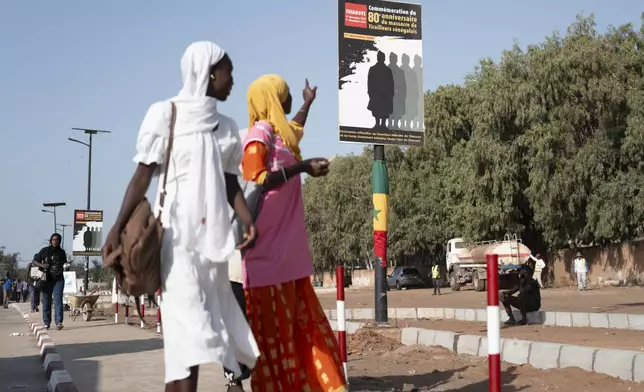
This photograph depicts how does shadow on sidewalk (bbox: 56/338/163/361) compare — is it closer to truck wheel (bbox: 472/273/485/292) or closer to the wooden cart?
the wooden cart

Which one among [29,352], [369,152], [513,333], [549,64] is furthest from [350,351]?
[369,152]

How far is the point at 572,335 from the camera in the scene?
10070 mm

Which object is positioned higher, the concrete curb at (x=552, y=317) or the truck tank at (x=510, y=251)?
the truck tank at (x=510, y=251)

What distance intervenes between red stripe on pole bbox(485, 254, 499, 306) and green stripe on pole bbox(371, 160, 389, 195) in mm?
8408

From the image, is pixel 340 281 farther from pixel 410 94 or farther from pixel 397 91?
pixel 410 94

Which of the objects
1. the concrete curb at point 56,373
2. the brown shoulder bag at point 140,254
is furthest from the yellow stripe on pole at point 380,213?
the brown shoulder bag at point 140,254

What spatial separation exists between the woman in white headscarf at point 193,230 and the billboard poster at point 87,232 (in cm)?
2633

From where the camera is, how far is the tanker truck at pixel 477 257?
35.8 m

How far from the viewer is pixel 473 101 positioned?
42.4m

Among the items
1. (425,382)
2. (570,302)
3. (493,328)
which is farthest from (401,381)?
(570,302)

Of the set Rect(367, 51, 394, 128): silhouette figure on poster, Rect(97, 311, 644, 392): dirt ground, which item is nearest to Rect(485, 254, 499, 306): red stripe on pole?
Rect(97, 311, 644, 392): dirt ground

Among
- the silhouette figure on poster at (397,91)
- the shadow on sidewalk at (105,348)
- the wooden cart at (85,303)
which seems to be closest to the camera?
the shadow on sidewalk at (105,348)

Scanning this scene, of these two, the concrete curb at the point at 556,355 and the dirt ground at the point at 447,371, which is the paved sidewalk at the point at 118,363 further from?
the concrete curb at the point at 556,355

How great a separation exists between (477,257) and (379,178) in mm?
27490
